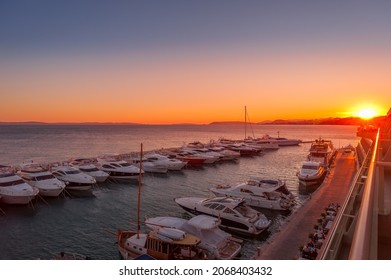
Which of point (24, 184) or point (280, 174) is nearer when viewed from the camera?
point (24, 184)

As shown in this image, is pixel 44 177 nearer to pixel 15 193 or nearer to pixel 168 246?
pixel 15 193

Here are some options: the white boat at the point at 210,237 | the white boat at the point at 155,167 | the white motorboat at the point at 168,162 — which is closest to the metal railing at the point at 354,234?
the white boat at the point at 210,237

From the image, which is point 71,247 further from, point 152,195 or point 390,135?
point 390,135

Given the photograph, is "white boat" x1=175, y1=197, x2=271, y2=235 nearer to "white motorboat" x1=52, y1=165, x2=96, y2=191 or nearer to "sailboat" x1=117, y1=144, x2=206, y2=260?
"sailboat" x1=117, y1=144, x2=206, y2=260

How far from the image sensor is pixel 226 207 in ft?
48.4

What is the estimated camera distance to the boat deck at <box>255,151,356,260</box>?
398 inches

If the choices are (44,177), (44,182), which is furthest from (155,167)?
(44,182)

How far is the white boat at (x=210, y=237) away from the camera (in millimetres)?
11172

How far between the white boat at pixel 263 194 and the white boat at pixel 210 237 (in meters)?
5.99

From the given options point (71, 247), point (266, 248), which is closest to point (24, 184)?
point (71, 247)

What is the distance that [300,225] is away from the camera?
12.9m

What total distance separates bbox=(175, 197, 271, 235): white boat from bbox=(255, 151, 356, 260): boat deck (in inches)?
52.1
